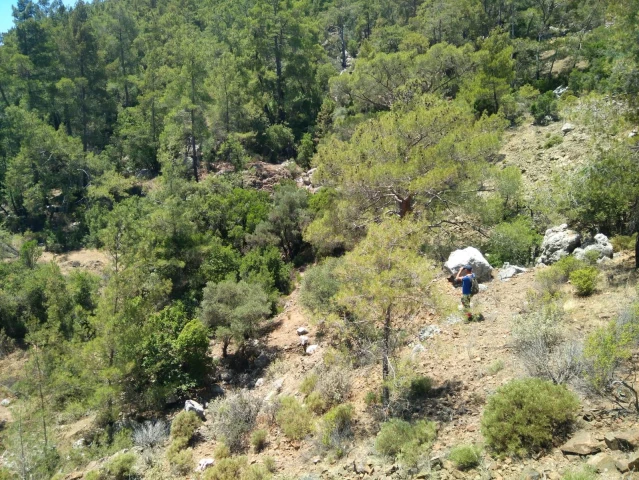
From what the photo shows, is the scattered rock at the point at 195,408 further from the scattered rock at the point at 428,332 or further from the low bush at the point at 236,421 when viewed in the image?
the scattered rock at the point at 428,332

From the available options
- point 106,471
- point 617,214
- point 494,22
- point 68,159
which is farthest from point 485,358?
point 494,22

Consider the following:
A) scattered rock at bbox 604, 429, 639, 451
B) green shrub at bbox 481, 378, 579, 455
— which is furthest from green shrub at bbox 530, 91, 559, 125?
scattered rock at bbox 604, 429, 639, 451

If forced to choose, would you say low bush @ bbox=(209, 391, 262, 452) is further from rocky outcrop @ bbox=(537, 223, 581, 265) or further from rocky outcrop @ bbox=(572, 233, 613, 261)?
rocky outcrop @ bbox=(572, 233, 613, 261)

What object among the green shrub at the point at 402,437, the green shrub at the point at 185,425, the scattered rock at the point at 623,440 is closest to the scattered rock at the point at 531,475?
the scattered rock at the point at 623,440

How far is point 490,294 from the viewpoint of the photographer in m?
12.5

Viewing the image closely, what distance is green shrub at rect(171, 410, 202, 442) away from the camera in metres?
12.1

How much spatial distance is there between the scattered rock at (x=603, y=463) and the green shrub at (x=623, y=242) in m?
9.05

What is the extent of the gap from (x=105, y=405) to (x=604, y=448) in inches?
535

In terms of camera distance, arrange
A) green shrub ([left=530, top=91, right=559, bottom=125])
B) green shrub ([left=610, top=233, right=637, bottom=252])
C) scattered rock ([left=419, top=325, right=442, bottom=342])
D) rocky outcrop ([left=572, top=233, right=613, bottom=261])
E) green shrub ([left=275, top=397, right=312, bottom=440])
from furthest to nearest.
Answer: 1. green shrub ([left=530, top=91, right=559, bottom=125])
2. green shrub ([left=610, top=233, right=637, bottom=252])
3. rocky outcrop ([left=572, top=233, right=613, bottom=261])
4. scattered rock ([left=419, top=325, right=442, bottom=342])
5. green shrub ([left=275, top=397, right=312, bottom=440])

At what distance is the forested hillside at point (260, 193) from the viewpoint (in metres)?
11.0

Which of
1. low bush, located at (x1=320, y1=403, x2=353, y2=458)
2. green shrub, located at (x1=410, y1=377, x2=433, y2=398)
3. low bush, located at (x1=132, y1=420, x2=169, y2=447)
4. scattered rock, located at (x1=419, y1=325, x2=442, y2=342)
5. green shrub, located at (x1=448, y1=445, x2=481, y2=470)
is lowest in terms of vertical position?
low bush, located at (x1=132, y1=420, x2=169, y2=447)

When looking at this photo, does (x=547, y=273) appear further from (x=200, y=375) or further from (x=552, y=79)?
(x=552, y=79)

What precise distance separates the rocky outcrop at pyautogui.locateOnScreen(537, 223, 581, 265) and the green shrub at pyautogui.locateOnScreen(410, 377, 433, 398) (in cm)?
656

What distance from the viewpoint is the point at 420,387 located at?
9.52 metres
